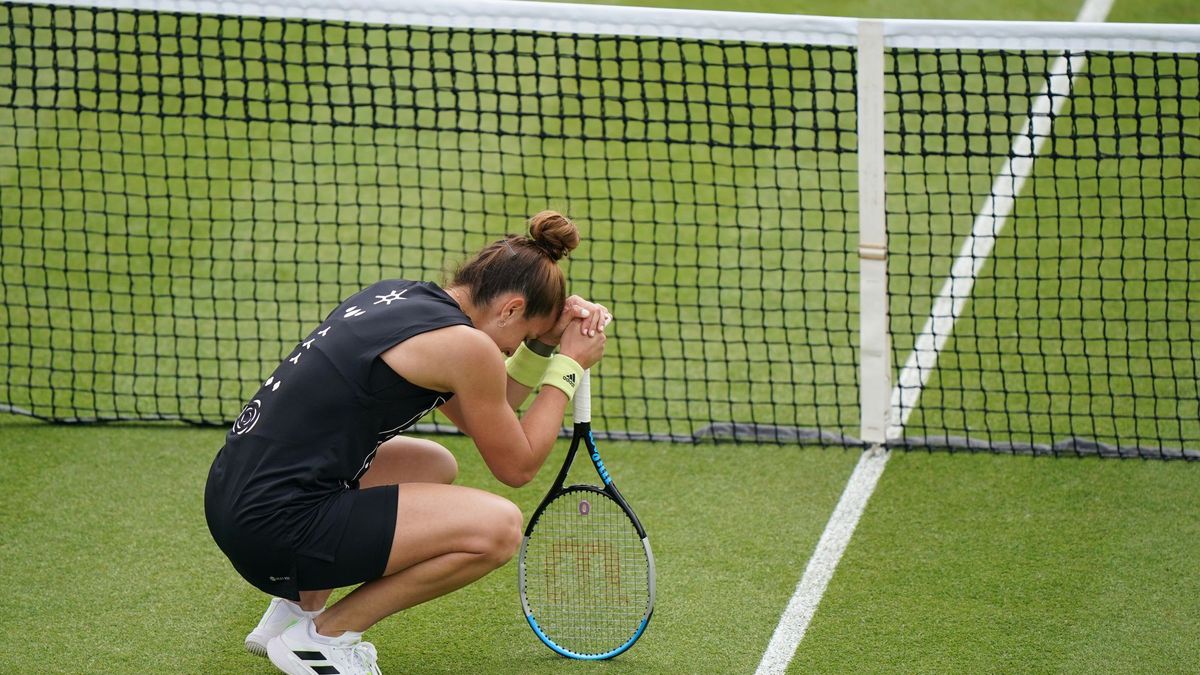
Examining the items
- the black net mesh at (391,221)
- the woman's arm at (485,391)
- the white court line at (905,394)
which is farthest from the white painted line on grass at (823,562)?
the woman's arm at (485,391)

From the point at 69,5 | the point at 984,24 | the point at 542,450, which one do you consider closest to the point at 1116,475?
the point at 984,24

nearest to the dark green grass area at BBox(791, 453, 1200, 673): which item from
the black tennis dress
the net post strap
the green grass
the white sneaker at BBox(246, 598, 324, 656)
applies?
the green grass

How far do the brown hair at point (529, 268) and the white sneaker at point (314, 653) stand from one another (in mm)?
1136

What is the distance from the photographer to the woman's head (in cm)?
412

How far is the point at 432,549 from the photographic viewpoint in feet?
13.4

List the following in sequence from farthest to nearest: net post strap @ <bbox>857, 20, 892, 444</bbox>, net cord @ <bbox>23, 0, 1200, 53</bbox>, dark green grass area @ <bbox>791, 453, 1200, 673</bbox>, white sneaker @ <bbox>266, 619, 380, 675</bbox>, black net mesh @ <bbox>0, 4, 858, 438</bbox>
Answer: black net mesh @ <bbox>0, 4, 858, 438</bbox>, net post strap @ <bbox>857, 20, 892, 444</bbox>, net cord @ <bbox>23, 0, 1200, 53</bbox>, dark green grass area @ <bbox>791, 453, 1200, 673</bbox>, white sneaker @ <bbox>266, 619, 380, 675</bbox>

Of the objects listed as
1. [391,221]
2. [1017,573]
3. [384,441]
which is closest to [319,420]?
[384,441]

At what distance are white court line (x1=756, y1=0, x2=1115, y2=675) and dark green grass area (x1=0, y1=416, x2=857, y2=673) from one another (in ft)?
0.20

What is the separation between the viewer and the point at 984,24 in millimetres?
5273

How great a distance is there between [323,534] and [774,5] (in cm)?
764

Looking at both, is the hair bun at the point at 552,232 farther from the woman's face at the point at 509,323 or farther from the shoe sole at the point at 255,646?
the shoe sole at the point at 255,646

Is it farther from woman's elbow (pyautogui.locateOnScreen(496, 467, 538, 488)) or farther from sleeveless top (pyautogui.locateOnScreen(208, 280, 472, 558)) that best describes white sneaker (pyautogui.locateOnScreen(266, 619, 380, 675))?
woman's elbow (pyautogui.locateOnScreen(496, 467, 538, 488))

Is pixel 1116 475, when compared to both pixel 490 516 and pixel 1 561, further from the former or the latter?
pixel 1 561

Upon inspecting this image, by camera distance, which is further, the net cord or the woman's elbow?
the net cord
